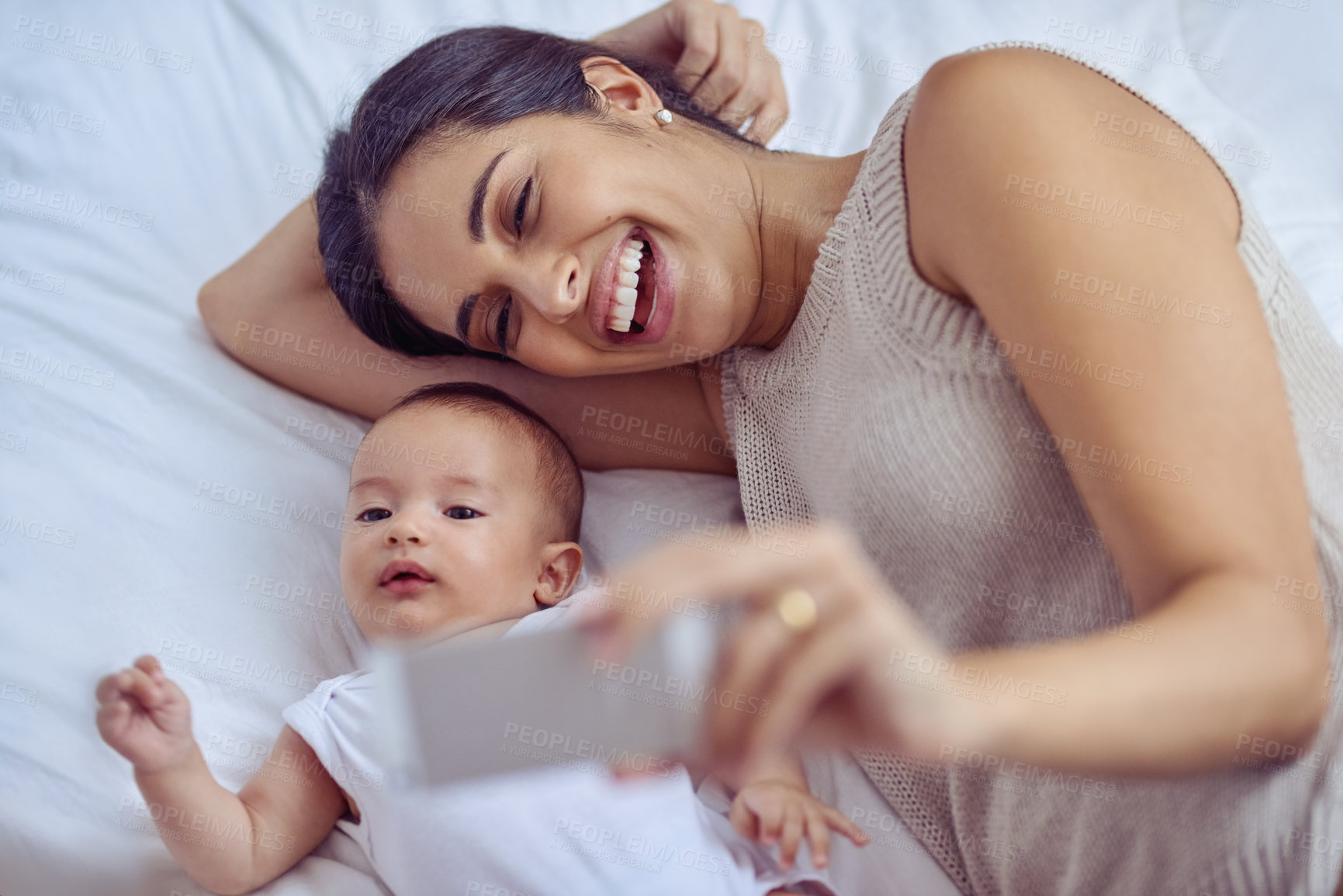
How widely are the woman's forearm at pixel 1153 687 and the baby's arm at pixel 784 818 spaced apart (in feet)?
1.22

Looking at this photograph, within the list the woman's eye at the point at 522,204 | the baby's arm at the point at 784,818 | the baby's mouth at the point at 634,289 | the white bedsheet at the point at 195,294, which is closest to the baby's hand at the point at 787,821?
the baby's arm at the point at 784,818

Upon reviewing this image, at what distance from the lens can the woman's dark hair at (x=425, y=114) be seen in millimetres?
1085

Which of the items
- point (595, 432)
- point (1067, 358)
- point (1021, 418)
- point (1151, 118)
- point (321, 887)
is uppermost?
point (1151, 118)

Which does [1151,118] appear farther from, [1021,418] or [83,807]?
[83,807]

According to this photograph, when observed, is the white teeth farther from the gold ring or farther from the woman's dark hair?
the gold ring

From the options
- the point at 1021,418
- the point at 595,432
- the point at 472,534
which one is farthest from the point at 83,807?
the point at 1021,418

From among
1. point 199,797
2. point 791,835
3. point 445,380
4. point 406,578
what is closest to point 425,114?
point 445,380

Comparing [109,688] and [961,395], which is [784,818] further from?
[109,688]

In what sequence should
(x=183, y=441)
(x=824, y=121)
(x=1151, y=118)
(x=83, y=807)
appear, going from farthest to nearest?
(x=824, y=121)
(x=183, y=441)
(x=83, y=807)
(x=1151, y=118)

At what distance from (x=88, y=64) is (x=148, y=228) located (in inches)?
11.7

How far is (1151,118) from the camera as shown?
0.87 metres

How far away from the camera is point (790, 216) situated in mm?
1136

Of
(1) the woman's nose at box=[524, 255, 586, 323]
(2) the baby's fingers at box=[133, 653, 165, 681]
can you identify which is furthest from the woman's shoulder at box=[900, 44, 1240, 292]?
(2) the baby's fingers at box=[133, 653, 165, 681]

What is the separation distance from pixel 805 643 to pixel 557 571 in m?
0.68
